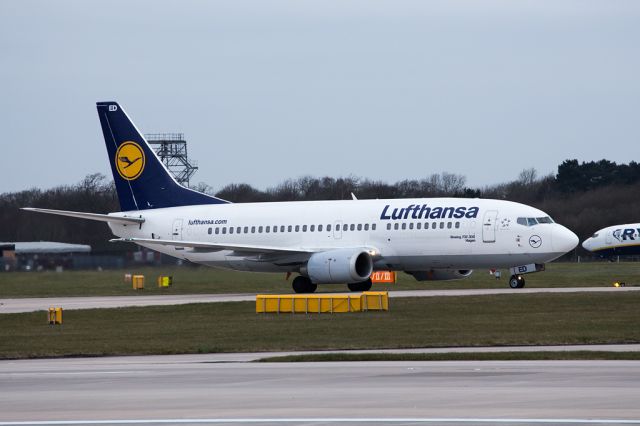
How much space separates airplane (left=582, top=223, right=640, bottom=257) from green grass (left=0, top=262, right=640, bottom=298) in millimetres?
27349

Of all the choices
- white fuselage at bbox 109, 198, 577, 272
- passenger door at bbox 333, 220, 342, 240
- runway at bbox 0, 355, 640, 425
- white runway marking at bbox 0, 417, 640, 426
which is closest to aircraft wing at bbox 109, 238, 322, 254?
white fuselage at bbox 109, 198, 577, 272

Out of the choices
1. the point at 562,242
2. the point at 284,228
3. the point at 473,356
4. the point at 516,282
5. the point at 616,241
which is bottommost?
the point at 473,356

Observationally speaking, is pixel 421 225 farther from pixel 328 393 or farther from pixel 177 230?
pixel 328 393

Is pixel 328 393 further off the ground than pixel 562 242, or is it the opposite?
pixel 562 242

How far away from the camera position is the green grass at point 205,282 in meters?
55.4

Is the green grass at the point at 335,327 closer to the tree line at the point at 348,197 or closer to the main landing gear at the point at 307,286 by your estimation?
the main landing gear at the point at 307,286

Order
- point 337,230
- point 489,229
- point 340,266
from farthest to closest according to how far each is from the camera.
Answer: point 337,230 < point 340,266 < point 489,229

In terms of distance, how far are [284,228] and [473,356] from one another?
28977 millimetres

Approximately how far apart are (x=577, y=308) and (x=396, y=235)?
43.1 feet

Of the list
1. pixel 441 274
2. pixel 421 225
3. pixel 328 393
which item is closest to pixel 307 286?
pixel 421 225

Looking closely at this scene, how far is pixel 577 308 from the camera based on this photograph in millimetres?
35906

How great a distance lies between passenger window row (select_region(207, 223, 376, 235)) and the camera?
49.2 metres

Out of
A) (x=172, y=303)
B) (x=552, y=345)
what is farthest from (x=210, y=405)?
(x=172, y=303)

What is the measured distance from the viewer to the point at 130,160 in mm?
55750
